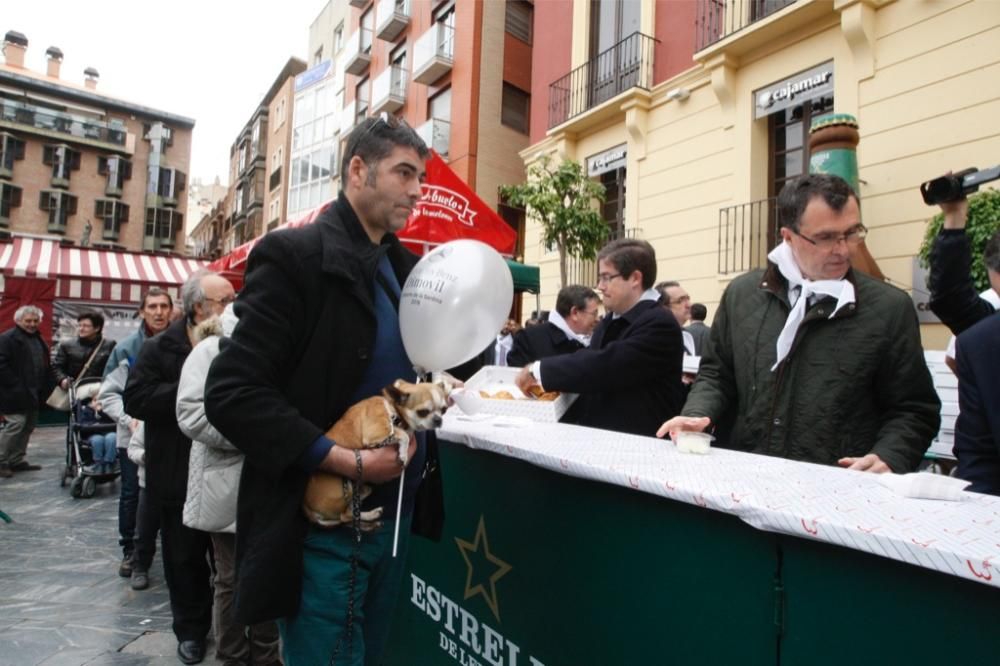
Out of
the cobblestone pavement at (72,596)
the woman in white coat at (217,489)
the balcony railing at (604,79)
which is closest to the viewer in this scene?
the woman in white coat at (217,489)

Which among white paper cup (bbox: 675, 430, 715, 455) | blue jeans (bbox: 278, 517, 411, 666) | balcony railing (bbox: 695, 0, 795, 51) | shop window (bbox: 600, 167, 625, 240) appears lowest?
blue jeans (bbox: 278, 517, 411, 666)

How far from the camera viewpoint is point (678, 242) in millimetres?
Result: 10320

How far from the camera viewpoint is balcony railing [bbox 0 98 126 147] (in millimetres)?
45469

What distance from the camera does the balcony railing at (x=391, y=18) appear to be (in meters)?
21.3

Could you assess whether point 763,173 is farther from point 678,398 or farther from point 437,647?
point 437,647

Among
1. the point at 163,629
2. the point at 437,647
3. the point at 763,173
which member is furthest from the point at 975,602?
the point at 763,173

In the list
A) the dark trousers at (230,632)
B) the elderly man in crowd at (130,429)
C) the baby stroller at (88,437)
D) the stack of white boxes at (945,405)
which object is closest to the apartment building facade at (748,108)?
the stack of white boxes at (945,405)

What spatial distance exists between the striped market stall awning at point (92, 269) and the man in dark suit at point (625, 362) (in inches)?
530

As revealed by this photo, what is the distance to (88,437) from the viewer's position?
22.8 ft

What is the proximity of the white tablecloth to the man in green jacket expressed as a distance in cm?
33

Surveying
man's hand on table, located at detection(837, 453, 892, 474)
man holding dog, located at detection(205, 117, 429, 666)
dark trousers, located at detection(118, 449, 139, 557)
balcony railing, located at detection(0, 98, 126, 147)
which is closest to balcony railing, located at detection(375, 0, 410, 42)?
dark trousers, located at detection(118, 449, 139, 557)

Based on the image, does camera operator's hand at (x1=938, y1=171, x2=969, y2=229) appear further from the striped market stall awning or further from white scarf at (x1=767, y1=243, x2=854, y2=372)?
the striped market stall awning

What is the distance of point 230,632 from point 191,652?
0.50 meters

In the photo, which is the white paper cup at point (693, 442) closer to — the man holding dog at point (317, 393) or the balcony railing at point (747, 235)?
the man holding dog at point (317, 393)
